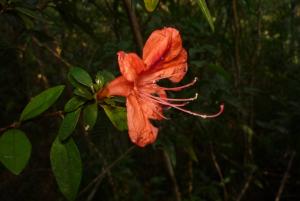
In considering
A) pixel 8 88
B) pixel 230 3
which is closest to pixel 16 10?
pixel 230 3

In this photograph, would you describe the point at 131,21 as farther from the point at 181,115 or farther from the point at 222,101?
the point at 222,101

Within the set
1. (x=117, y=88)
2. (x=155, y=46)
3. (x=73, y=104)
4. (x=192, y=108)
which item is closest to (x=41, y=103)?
(x=73, y=104)

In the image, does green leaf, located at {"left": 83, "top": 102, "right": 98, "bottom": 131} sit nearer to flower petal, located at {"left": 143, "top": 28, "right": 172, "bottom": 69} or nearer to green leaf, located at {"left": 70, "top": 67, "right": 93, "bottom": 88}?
green leaf, located at {"left": 70, "top": 67, "right": 93, "bottom": 88}

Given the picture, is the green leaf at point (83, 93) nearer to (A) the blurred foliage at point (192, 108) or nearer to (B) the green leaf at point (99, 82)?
(B) the green leaf at point (99, 82)

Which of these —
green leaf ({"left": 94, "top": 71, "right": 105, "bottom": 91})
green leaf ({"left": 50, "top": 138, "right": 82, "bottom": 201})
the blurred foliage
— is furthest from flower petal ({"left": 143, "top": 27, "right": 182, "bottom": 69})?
the blurred foliage

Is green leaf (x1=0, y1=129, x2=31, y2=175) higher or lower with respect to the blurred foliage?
higher

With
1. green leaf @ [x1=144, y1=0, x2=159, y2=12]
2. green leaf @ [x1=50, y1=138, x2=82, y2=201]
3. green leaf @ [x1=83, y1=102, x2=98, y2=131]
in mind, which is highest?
green leaf @ [x1=144, y1=0, x2=159, y2=12]
